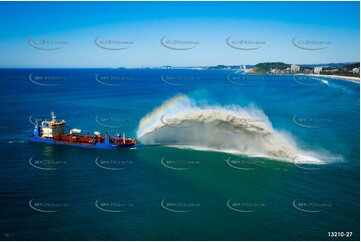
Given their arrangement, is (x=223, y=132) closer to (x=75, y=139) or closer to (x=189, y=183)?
(x=189, y=183)

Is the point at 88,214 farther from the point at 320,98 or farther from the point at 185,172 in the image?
the point at 320,98

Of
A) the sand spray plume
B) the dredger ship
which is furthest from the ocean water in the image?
the dredger ship

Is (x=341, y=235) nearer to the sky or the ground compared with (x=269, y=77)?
nearer to the ground

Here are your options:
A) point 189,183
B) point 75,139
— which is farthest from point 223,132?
point 75,139

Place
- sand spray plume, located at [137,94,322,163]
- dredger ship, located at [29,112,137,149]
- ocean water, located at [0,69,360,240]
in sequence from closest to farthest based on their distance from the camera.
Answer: ocean water, located at [0,69,360,240]
sand spray plume, located at [137,94,322,163]
dredger ship, located at [29,112,137,149]

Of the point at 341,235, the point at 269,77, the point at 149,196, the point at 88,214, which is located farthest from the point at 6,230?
the point at 269,77

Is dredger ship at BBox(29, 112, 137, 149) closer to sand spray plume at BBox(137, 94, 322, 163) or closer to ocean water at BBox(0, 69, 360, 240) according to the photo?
ocean water at BBox(0, 69, 360, 240)
